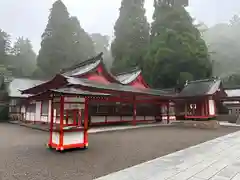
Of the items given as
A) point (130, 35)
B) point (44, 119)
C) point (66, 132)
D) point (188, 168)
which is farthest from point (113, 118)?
point (130, 35)

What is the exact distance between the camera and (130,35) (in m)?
38.1

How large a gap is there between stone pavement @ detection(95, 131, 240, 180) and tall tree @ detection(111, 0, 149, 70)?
28.6 meters

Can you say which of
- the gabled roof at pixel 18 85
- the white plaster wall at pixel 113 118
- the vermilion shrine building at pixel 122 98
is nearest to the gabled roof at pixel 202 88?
the vermilion shrine building at pixel 122 98

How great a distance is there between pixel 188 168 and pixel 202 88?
17.4 meters

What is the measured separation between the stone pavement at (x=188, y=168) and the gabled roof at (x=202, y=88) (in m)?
13.5

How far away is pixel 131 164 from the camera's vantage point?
5.70 metres

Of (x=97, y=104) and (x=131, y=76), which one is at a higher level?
(x=131, y=76)

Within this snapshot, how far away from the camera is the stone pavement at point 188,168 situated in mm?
4602

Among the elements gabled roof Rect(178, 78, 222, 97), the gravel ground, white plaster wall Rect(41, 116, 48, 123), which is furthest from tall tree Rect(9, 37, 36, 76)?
the gravel ground

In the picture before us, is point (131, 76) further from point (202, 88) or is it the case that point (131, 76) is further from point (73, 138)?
point (73, 138)

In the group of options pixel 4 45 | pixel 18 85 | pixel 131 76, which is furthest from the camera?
pixel 4 45

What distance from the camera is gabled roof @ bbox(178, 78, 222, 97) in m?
19.7

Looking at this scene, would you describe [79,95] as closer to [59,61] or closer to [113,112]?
[113,112]

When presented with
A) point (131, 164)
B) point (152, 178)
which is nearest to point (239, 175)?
point (152, 178)
